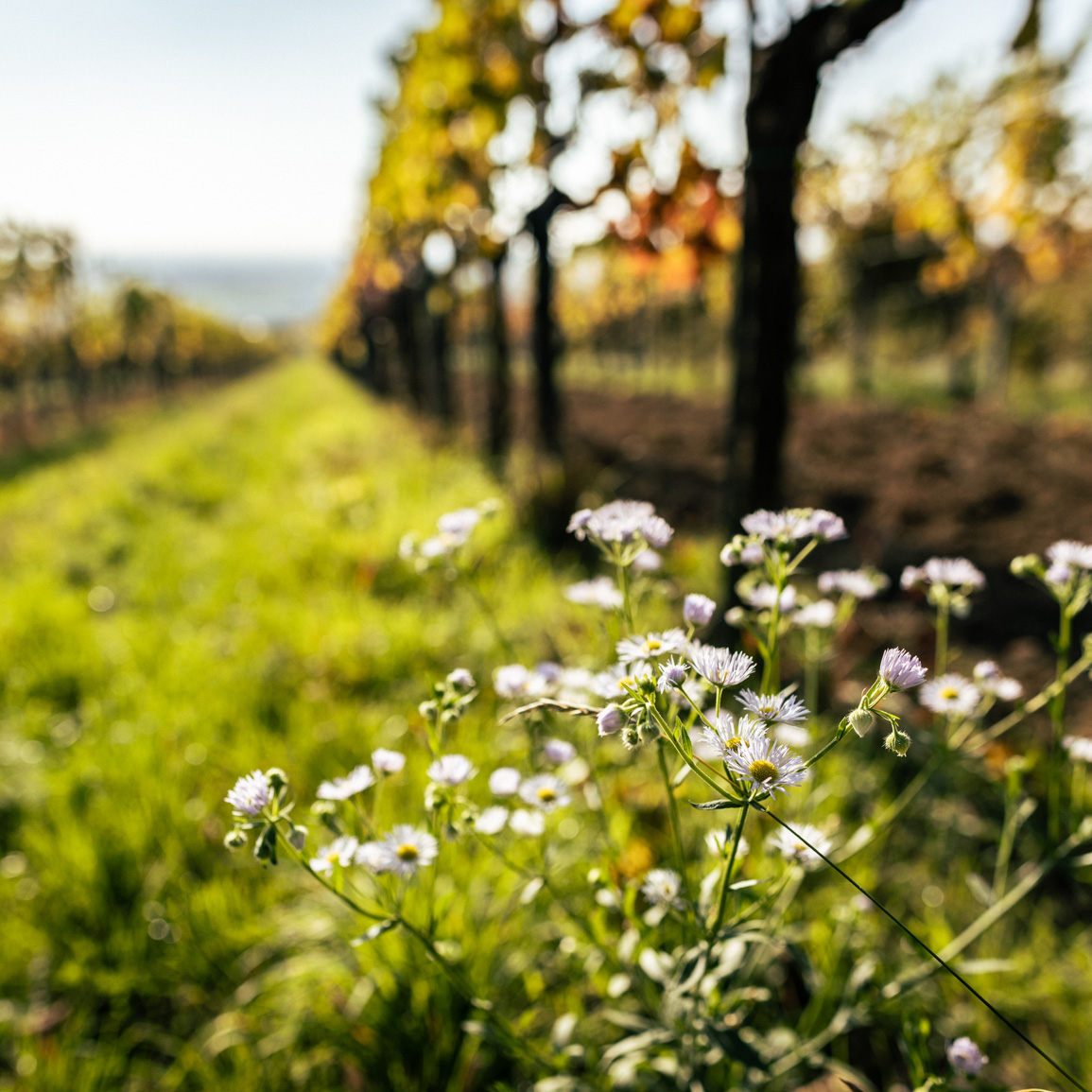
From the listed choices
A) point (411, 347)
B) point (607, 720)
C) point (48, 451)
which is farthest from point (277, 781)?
point (48, 451)

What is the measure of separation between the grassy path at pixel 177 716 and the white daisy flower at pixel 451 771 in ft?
3.18

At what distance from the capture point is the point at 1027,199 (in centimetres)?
485

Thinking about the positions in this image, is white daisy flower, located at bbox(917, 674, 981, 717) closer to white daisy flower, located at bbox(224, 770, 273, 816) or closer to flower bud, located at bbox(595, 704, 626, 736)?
flower bud, located at bbox(595, 704, 626, 736)

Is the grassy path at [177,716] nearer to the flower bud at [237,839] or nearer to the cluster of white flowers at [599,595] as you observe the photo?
the flower bud at [237,839]

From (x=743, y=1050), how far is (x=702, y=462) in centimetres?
654

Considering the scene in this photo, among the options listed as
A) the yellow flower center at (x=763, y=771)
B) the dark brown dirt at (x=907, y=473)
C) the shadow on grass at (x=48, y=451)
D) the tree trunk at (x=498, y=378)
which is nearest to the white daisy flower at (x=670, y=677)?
the yellow flower center at (x=763, y=771)

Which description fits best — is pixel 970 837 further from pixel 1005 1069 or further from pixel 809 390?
pixel 809 390

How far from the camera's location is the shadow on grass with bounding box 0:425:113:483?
10.8 meters

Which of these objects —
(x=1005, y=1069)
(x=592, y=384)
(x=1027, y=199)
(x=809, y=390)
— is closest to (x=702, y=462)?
(x=1027, y=199)

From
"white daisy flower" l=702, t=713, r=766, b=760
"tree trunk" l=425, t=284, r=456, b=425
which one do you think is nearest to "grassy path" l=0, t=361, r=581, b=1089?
"white daisy flower" l=702, t=713, r=766, b=760

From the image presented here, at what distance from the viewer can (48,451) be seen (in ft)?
41.9

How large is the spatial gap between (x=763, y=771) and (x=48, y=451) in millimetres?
15736

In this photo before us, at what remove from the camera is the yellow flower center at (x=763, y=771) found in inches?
24.2

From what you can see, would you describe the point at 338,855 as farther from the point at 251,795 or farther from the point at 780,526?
the point at 780,526
